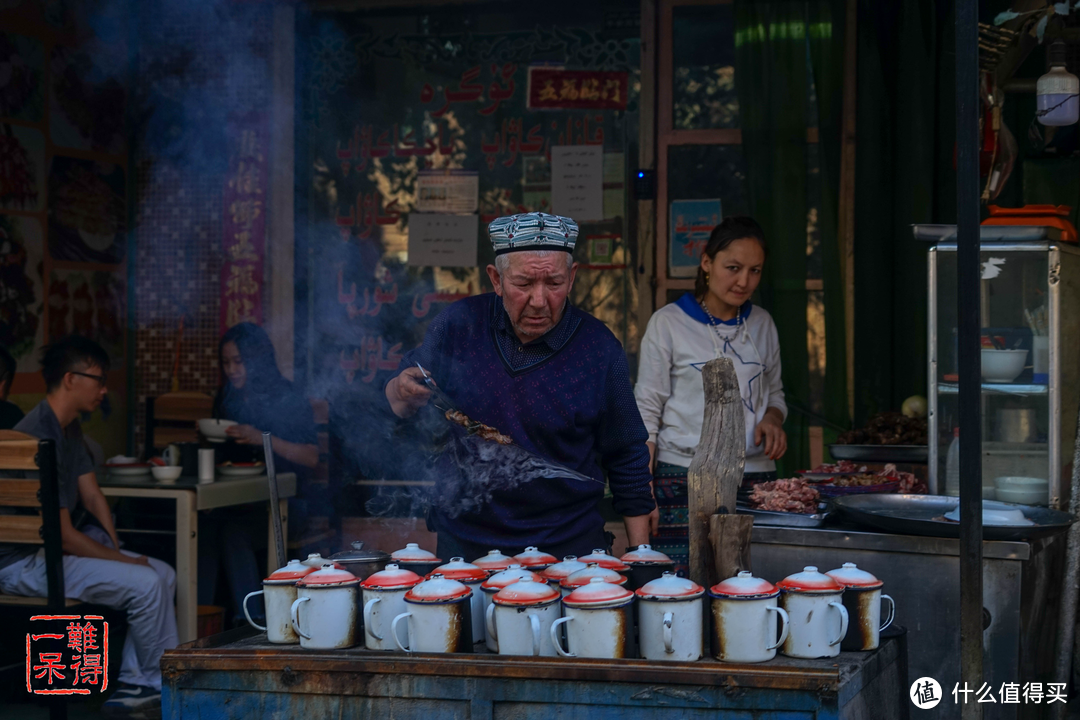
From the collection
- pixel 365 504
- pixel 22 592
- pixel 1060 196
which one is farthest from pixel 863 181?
pixel 22 592

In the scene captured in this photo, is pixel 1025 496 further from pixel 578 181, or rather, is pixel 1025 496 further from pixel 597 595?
pixel 578 181

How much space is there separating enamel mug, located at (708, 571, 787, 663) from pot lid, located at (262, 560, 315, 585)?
84 cm

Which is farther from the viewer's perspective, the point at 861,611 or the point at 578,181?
the point at 578,181

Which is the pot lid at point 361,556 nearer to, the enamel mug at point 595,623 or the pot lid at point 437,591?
the pot lid at point 437,591

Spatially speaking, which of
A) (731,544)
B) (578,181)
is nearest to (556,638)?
(731,544)

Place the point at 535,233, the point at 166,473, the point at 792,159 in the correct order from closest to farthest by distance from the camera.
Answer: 1. the point at 535,233
2. the point at 166,473
3. the point at 792,159

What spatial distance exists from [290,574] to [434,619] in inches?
14.8

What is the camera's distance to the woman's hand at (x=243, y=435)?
206 inches

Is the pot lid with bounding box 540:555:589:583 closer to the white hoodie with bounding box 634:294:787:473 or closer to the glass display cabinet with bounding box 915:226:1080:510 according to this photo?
the white hoodie with bounding box 634:294:787:473

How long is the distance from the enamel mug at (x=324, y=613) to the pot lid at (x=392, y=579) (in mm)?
47

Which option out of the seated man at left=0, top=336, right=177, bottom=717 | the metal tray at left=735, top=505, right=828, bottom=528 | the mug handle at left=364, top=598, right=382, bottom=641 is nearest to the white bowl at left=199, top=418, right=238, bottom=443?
the seated man at left=0, top=336, right=177, bottom=717

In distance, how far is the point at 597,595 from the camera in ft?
6.18

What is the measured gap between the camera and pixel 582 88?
5.70 meters

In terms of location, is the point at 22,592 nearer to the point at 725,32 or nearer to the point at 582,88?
the point at 582,88
